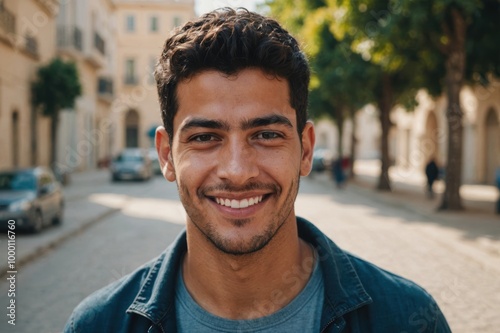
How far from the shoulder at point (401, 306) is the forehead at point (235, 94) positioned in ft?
2.37

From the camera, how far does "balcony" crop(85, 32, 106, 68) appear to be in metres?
A: 36.3

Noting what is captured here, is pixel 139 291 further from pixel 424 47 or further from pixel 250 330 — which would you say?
pixel 424 47

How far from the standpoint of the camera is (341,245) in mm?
10945

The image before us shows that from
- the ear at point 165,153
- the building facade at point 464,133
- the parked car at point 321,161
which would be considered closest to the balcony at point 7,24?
the building facade at point 464,133

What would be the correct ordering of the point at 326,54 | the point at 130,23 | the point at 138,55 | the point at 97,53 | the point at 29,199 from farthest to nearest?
the point at 138,55, the point at 130,23, the point at 97,53, the point at 326,54, the point at 29,199

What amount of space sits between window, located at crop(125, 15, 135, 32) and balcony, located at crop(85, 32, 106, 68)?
19.1m

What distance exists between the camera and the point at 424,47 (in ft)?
59.1

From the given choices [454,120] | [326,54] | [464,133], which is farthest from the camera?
[464,133]

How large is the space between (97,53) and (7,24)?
54.1 ft

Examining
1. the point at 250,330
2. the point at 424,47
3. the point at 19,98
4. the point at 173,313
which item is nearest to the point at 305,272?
the point at 250,330

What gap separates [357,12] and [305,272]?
607 inches

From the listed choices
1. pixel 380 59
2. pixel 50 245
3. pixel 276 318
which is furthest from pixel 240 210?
pixel 380 59

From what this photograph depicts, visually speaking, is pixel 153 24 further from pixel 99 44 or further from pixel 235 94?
pixel 235 94

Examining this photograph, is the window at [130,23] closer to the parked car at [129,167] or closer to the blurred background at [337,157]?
the blurred background at [337,157]
